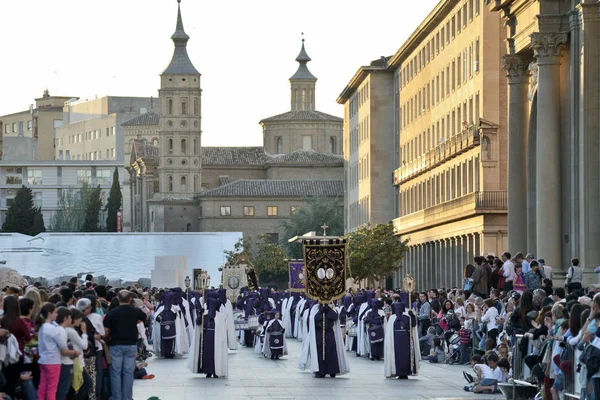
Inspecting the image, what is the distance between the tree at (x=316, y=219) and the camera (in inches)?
6142

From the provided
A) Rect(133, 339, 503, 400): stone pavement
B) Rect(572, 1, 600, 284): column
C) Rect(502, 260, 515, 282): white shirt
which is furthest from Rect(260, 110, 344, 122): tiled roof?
Rect(502, 260, 515, 282): white shirt

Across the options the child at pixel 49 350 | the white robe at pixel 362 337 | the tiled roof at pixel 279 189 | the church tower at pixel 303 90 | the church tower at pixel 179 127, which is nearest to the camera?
the child at pixel 49 350

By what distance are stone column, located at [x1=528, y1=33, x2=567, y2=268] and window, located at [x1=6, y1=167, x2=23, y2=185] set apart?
163m

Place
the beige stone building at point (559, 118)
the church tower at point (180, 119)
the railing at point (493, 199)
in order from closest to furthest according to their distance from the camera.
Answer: the beige stone building at point (559, 118) < the railing at point (493, 199) < the church tower at point (180, 119)

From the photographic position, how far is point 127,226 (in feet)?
623

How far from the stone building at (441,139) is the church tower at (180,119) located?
5753 cm

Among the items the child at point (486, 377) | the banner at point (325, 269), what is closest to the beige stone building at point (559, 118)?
the banner at point (325, 269)

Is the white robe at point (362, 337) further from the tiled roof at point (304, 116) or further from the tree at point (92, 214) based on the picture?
the tiled roof at point (304, 116)

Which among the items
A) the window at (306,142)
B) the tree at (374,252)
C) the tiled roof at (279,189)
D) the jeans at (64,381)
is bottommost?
the jeans at (64,381)

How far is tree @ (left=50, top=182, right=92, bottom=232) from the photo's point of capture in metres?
184

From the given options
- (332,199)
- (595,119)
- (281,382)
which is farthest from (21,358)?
(332,199)

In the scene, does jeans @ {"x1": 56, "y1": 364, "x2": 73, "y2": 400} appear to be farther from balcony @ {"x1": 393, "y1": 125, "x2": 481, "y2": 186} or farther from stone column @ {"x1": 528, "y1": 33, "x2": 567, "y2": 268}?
balcony @ {"x1": 393, "y1": 125, "x2": 481, "y2": 186}

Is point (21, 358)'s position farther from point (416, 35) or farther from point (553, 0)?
point (416, 35)

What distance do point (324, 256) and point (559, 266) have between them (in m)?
8.95
